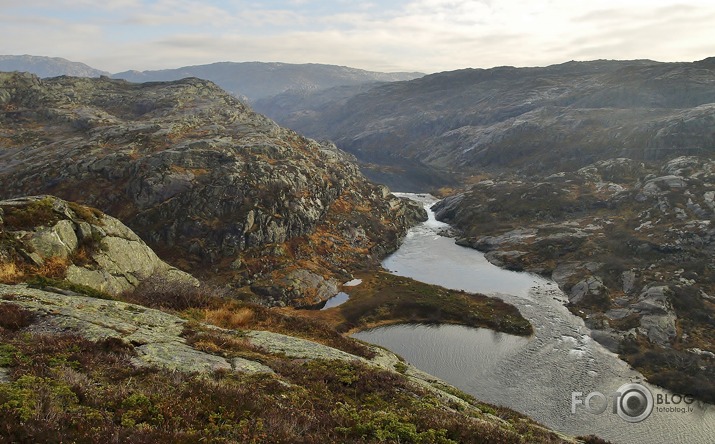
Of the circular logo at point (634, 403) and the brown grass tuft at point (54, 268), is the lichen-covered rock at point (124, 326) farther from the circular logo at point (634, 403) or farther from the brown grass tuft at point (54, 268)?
the circular logo at point (634, 403)

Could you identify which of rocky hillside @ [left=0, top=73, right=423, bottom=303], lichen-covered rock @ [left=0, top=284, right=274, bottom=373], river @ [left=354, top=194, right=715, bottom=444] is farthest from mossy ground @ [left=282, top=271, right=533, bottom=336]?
lichen-covered rock @ [left=0, top=284, right=274, bottom=373]

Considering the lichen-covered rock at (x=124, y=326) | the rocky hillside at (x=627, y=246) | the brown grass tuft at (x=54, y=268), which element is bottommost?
the rocky hillside at (x=627, y=246)

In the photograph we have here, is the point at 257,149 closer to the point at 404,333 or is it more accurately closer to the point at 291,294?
the point at 291,294

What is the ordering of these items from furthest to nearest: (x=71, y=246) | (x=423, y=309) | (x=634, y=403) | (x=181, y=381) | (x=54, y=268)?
(x=423, y=309), (x=634, y=403), (x=71, y=246), (x=54, y=268), (x=181, y=381)

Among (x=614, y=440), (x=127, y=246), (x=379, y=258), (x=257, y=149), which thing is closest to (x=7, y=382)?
(x=127, y=246)

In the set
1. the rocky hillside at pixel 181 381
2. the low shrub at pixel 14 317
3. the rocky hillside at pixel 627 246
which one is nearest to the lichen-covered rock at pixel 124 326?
the rocky hillside at pixel 181 381

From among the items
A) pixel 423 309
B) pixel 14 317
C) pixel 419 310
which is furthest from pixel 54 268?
pixel 423 309

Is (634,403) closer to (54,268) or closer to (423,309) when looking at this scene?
(423,309)
